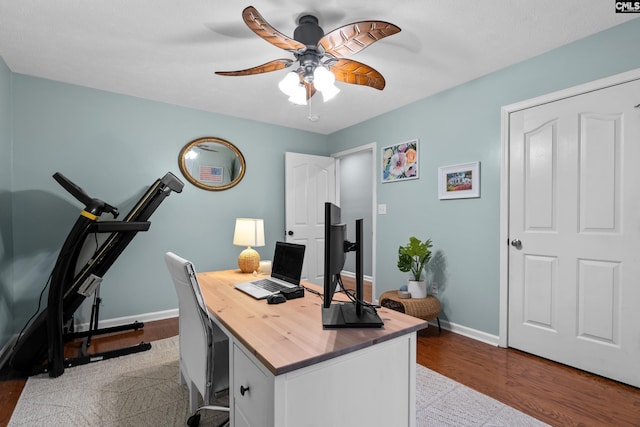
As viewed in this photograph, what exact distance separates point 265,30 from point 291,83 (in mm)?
405

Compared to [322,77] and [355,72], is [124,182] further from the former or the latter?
[355,72]

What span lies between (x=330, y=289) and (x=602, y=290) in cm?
212

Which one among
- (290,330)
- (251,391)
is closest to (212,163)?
(290,330)

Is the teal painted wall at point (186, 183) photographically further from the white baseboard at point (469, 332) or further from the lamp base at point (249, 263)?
the lamp base at point (249, 263)

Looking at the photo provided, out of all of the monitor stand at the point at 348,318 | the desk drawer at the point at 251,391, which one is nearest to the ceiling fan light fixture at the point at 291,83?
the monitor stand at the point at 348,318

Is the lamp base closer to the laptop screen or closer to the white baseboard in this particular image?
the laptop screen

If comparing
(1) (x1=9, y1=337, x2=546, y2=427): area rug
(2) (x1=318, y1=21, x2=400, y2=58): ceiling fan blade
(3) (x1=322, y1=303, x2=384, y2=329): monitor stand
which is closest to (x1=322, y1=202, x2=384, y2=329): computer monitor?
(3) (x1=322, y1=303, x2=384, y2=329): monitor stand

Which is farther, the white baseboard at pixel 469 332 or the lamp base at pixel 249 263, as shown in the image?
the white baseboard at pixel 469 332

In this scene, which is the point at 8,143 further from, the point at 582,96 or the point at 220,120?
the point at 582,96

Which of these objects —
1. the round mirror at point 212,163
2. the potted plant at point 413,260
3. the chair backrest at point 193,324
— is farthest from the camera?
the round mirror at point 212,163

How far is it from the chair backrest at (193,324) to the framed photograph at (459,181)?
2518 millimetres

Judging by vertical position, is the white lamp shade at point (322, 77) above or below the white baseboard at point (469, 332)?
above

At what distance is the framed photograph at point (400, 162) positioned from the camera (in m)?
3.39

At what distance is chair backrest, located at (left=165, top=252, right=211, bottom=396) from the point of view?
1.30m
